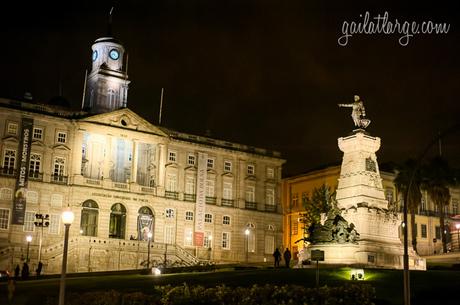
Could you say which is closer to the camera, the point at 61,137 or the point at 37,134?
the point at 37,134

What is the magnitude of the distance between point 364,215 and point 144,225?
37.4 m

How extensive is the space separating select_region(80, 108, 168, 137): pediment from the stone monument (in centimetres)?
3554

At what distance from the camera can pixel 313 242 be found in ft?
129

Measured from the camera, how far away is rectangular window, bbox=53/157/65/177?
68.5 meters

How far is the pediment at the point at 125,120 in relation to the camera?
70.6 m

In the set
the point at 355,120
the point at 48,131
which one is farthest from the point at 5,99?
the point at 355,120

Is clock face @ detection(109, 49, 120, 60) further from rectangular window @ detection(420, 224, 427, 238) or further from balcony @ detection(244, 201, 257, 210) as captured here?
rectangular window @ detection(420, 224, 427, 238)

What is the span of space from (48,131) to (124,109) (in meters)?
8.70

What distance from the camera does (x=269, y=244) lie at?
3243 inches

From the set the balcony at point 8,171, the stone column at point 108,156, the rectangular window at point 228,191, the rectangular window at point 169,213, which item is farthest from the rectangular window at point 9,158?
the rectangular window at point 228,191

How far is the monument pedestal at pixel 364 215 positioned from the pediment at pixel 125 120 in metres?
35.6

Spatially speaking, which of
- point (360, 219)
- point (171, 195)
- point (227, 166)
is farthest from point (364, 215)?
point (227, 166)

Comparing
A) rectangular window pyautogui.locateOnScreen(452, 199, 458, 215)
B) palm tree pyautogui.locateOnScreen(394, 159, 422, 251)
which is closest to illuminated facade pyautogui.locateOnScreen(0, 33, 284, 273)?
palm tree pyautogui.locateOnScreen(394, 159, 422, 251)

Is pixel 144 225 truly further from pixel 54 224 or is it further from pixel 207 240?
pixel 54 224
